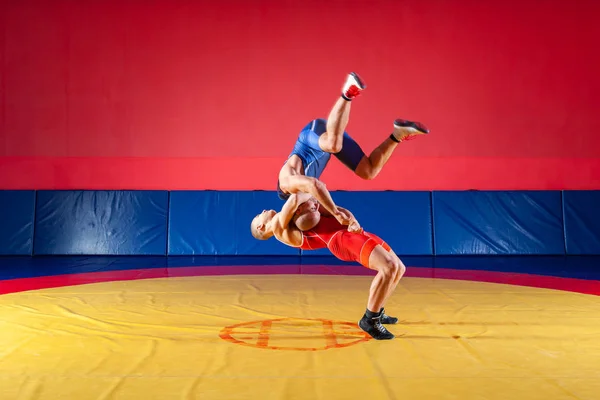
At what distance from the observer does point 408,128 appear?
166 inches

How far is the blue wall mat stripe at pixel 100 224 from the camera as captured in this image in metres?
9.58

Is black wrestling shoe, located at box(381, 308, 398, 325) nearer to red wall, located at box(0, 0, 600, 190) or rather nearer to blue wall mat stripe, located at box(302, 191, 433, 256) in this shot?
blue wall mat stripe, located at box(302, 191, 433, 256)

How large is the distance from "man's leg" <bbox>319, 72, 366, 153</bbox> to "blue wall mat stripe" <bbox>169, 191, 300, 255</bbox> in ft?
17.8

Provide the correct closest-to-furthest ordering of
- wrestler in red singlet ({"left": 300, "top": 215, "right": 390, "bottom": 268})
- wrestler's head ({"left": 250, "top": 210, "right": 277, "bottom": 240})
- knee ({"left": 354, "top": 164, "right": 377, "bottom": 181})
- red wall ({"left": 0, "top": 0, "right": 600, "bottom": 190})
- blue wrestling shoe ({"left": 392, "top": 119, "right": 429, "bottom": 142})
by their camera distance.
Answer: blue wrestling shoe ({"left": 392, "top": 119, "right": 429, "bottom": 142})
wrestler in red singlet ({"left": 300, "top": 215, "right": 390, "bottom": 268})
knee ({"left": 354, "top": 164, "right": 377, "bottom": 181})
wrestler's head ({"left": 250, "top": 210, "right": 277, "bottom": 240})
red wall ({"left": 0, "top": 0, "right": 600, "bottom": 190})

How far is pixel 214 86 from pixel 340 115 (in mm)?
6523

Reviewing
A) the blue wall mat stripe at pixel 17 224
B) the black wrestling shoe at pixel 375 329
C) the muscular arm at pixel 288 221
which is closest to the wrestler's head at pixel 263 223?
the muscular arm at pixel 288 221

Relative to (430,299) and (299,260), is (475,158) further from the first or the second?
(430,299)

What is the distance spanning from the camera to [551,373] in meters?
3.14

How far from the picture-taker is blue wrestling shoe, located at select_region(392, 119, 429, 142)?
4176 mm

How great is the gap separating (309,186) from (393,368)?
1438 mm

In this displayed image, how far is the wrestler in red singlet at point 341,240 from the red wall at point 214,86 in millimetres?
5656

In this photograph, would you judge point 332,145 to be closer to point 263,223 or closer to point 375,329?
point 263,223

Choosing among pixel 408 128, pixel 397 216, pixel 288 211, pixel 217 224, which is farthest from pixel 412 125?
pixel 217 224

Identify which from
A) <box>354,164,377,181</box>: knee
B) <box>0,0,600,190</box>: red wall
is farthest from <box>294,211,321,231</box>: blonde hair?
<box>0,0,600,190</box>: red wall
